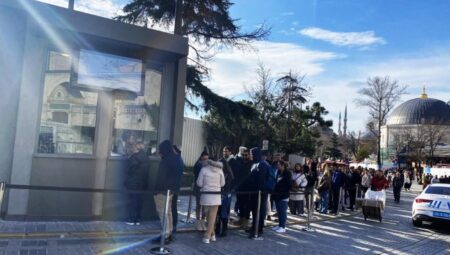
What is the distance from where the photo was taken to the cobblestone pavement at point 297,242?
23.2ft

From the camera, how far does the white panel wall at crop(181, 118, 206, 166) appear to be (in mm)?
31641

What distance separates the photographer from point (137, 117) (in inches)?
400

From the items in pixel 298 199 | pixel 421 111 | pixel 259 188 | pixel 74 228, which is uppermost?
pixel 421 111

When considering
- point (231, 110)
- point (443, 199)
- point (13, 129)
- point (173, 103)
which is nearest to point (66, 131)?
point (13, 129)

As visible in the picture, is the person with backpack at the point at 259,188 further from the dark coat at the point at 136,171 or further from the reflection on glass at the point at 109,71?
the reflection on glass at the point at 109,71

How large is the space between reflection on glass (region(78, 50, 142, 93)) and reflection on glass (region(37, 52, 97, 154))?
0.99 ft

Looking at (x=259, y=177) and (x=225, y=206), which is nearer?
(x=225, y=206)

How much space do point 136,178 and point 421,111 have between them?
94.9 meters

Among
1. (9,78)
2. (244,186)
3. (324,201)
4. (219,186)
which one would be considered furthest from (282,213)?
(9,78)

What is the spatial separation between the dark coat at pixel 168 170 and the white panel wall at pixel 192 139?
23.4 m

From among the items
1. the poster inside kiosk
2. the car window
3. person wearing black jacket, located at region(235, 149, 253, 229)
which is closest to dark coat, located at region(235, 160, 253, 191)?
person wearing black jacket, located at region(235, 149, 253, 229)

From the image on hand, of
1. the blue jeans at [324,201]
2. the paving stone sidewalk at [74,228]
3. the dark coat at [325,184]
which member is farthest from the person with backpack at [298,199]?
the paving stone sidewalk at [74,228]

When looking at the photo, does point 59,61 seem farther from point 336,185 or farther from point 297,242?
point 336,185

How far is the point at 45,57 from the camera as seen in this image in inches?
354
